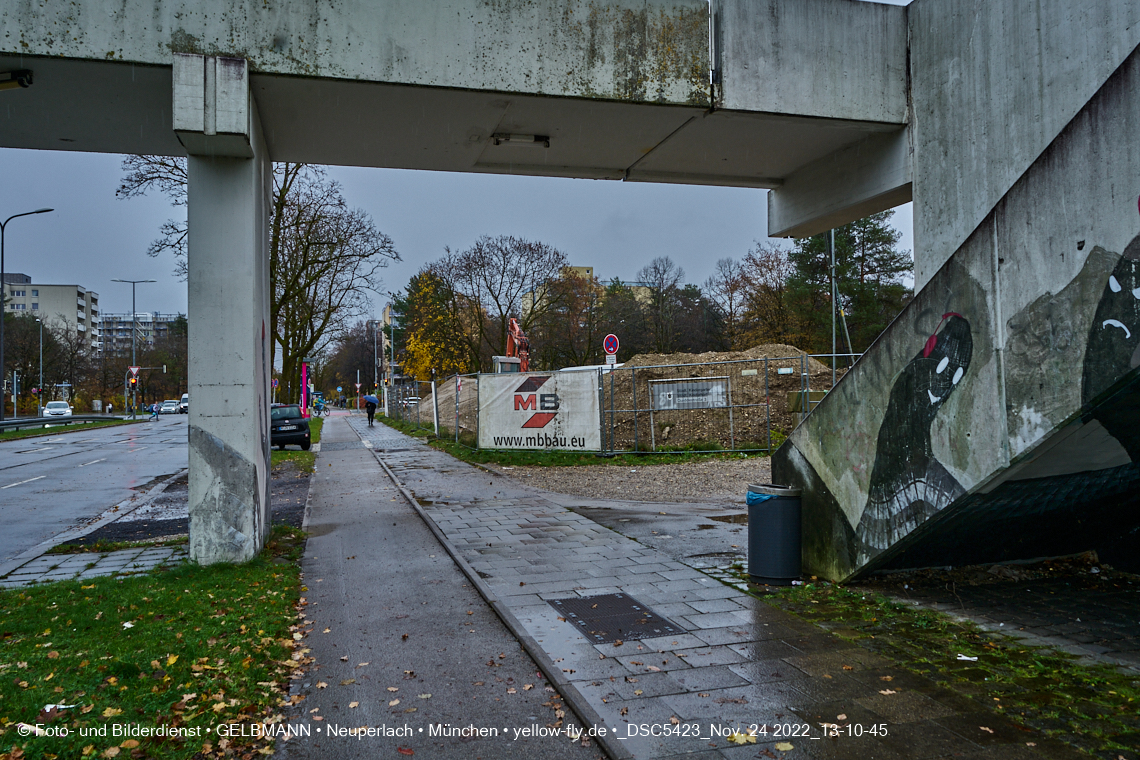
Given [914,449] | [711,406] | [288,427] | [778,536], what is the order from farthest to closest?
[288,427] → [711,406] → [778,536] → [914,449]

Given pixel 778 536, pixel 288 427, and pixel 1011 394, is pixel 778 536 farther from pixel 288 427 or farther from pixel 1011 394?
pixel 288 427

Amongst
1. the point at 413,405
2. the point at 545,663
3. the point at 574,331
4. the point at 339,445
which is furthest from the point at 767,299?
the point at 545,663

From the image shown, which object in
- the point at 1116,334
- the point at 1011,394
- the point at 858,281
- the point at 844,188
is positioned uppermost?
the point at 858,281

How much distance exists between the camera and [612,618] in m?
5.92

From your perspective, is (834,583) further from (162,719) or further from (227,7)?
(227,7)

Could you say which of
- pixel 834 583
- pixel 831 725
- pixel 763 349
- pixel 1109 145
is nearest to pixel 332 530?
pixel 834 583

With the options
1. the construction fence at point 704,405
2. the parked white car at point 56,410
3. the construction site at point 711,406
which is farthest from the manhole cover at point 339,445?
the parked white car at point 56,410

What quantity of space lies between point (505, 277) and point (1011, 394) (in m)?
40.5

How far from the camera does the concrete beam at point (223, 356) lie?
25.5 ft

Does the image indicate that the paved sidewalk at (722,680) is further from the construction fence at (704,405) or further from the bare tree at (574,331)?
the bare tree at (574,331)

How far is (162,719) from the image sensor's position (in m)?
4.03

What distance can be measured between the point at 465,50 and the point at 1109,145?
5662 mm

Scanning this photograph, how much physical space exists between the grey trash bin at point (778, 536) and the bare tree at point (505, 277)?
125 feet

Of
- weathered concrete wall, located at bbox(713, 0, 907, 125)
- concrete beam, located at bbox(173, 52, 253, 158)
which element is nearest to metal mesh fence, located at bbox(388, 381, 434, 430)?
concrete beam, located at bbox(173, 52, 253, 158)
